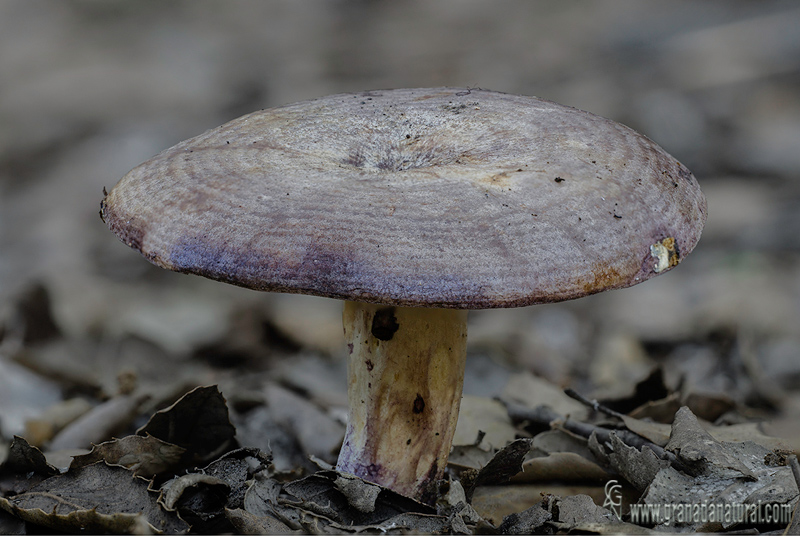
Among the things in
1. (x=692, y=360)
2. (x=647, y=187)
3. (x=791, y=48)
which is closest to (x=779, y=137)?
(x=791, y=48)

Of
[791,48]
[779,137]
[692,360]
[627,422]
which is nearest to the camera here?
[627,422]

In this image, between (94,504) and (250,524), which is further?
(94,504)

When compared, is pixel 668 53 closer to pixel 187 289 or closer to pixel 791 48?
pixel 791 48

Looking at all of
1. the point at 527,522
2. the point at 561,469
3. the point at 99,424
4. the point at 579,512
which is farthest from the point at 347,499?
the point at 99,424

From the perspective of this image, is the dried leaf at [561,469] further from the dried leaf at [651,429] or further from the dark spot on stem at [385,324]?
the dark spot on stem at [385,324]

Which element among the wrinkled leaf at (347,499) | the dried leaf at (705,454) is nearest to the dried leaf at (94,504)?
the wrinkled leaf at (347,499)

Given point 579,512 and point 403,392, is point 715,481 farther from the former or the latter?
point 403,392

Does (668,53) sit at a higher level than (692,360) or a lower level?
higher

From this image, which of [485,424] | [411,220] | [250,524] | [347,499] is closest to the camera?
[411,220]
